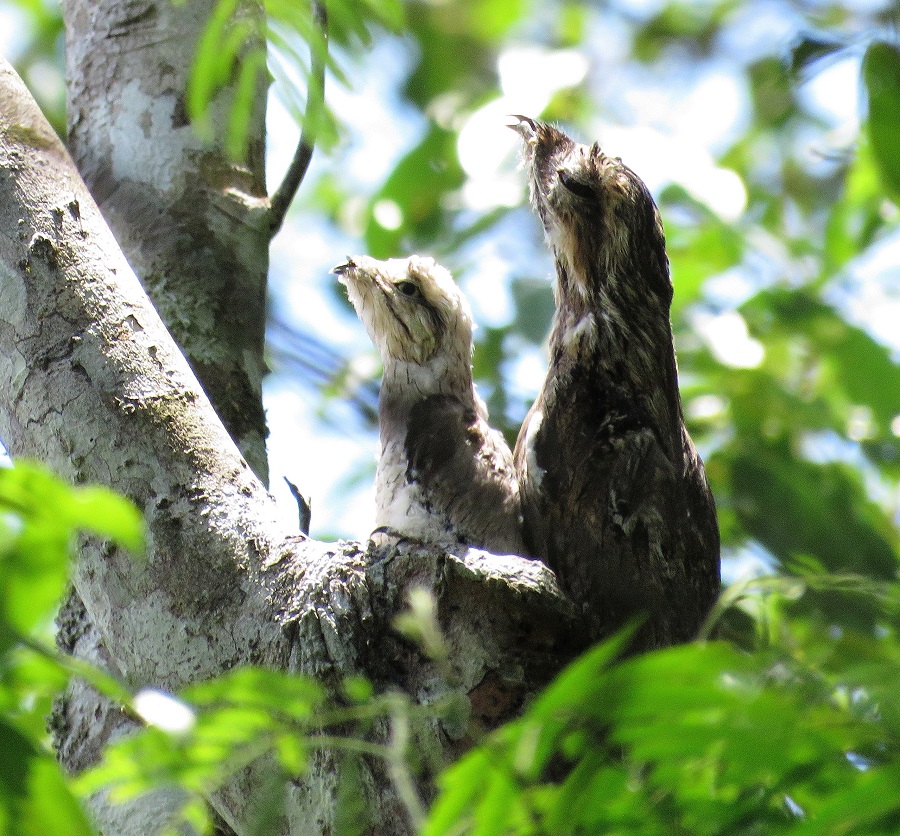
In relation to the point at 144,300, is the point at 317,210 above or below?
below

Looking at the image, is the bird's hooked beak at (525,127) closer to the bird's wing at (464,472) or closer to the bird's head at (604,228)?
the bird's head at (604,228)

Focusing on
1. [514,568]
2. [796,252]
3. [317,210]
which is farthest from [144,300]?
[317,210]

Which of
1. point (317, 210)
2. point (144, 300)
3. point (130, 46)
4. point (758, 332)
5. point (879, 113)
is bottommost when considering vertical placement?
point (317, 210)

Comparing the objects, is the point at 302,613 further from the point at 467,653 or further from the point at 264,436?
the point at 264,436

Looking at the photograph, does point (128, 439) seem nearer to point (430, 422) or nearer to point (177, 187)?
point (430, 422)

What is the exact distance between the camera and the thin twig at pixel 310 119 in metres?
1.98

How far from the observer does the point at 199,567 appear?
1828 mm

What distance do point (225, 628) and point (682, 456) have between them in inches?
39.1

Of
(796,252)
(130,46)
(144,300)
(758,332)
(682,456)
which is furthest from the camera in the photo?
(796,252)

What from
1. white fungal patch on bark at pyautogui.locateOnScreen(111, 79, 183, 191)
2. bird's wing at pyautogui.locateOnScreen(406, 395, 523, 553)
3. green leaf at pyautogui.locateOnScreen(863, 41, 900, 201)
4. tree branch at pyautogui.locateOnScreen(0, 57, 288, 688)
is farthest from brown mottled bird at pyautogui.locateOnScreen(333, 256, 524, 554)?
green leaf at pyautogui.locateOnScreen(863, 41, 900, 201)

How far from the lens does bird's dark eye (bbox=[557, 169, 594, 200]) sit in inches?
91.4

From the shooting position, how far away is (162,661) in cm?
181

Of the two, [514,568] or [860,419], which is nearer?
[514,568]

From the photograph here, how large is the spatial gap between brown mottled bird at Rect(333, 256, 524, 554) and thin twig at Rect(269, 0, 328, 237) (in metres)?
0.22
